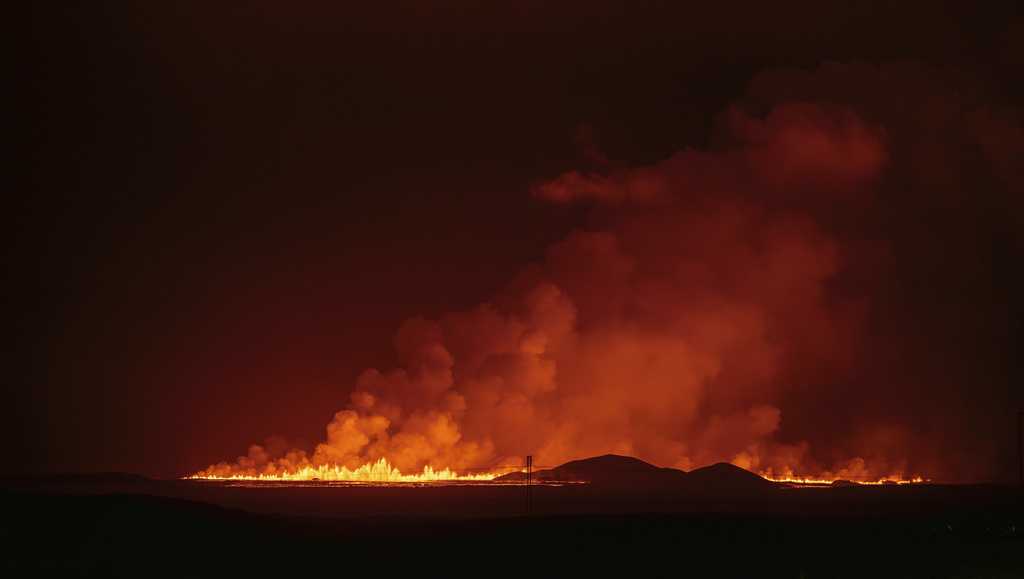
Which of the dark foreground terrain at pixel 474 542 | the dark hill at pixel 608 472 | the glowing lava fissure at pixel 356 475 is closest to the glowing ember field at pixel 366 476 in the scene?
the glowing lava fissure at pixel 356 475

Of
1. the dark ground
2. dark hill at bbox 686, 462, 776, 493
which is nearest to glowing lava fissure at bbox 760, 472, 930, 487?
dark hill at bbox 686, 462, 776, 493

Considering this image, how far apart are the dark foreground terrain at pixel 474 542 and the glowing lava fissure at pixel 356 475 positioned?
52391 millimetres

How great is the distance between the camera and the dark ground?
150 feet

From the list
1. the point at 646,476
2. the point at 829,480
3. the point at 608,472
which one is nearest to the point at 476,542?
the point at 646,476

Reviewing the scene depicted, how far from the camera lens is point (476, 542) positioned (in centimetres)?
5344

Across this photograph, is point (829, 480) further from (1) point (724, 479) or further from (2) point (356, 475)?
(2) point (356, 475)

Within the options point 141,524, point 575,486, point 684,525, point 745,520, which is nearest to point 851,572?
point 684,525

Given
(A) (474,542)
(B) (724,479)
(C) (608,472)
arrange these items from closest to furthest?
(A) (474,542), (B) (724,479), (C) (608,472)

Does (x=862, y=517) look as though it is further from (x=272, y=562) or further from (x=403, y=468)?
→ (x=403, y=468)

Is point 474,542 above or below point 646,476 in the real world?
below

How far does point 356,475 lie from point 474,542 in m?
76.3

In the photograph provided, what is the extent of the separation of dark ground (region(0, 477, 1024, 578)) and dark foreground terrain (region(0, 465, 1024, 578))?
0.23 feet

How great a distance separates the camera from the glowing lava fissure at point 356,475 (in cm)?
12706

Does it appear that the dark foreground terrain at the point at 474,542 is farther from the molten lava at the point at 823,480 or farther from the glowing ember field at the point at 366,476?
the molten lava at the point at 823,480
